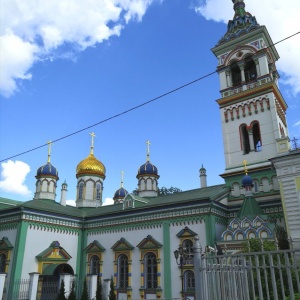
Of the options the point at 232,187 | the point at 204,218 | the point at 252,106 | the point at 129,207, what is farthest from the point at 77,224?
the point at 252,106

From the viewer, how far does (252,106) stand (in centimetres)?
2305

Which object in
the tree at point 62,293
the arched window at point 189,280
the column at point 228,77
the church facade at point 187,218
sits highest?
the column at point 228,77

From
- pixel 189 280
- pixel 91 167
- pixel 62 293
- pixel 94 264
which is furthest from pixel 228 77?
pixel 62 293

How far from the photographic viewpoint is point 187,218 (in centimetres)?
1923

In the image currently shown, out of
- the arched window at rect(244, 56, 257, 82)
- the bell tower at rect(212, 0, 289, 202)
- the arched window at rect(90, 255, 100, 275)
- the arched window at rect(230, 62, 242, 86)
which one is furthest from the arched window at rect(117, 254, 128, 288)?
the arched window at rect(244, 56, 257, 82)

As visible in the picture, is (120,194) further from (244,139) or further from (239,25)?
(239,25)

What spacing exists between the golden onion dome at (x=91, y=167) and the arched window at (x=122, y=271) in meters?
11.1

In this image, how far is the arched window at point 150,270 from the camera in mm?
19453

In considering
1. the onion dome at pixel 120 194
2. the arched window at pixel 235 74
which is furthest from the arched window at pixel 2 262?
the arched window at pixel 235 74

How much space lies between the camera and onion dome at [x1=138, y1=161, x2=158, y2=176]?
29.5 m

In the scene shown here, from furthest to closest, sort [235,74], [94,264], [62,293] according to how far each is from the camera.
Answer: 1. [235,74]
2. [94,264]
3. [62,293]

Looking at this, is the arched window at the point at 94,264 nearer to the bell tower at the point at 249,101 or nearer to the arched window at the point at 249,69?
the bell tower at the point at 249,101

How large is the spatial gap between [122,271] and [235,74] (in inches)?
655

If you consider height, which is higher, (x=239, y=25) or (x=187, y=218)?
(x=239, y=25)
